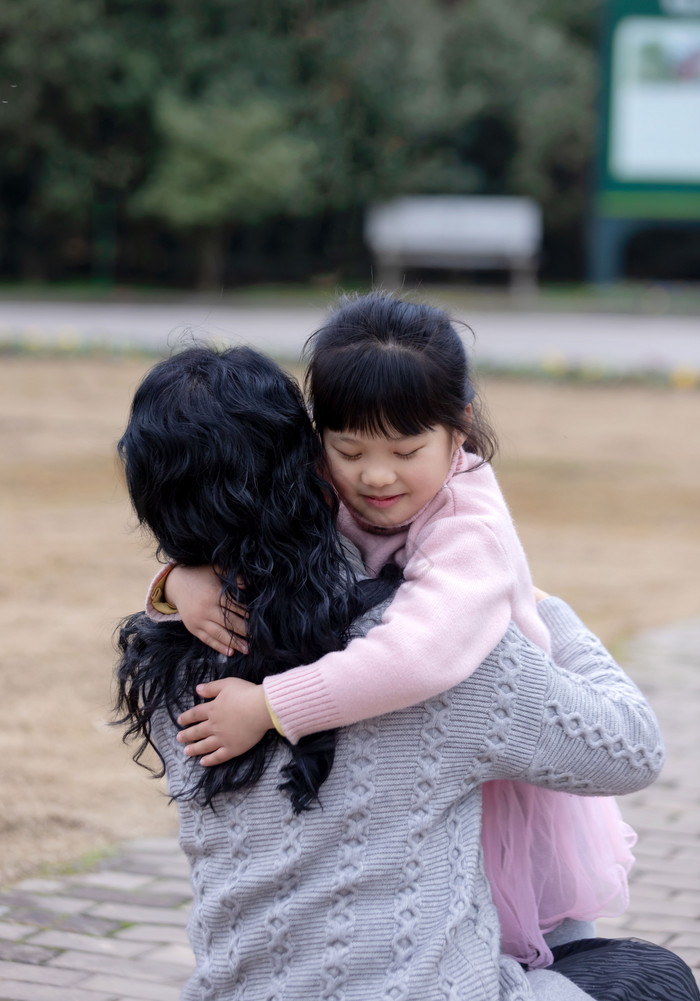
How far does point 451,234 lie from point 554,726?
26524mm

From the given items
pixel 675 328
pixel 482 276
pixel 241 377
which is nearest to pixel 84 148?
pixel 482 276

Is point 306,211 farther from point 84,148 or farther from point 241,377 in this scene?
point 241,377

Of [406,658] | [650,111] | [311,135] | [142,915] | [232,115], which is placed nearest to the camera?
[406,658]

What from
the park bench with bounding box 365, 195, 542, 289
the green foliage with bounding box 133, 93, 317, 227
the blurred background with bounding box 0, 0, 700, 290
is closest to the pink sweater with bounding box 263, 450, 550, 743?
the blurred background with bounding box 0, 0, 700, 290

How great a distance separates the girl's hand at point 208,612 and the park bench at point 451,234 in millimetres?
25829

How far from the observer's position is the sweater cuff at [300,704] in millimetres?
1500

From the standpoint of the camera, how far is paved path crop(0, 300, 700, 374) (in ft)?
46.6

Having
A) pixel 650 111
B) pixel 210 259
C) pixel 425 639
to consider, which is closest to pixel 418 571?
pixel 425 639

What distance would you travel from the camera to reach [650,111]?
22484mm

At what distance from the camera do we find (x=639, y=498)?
8.70 m

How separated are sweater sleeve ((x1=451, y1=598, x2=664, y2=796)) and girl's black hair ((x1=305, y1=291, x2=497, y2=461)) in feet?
0.92

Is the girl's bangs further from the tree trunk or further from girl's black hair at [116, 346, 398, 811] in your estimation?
the tree trunk

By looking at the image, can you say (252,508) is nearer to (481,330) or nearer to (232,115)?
(481,330)

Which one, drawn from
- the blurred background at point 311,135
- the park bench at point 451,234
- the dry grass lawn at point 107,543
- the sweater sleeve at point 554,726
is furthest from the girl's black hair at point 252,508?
the park bench at point 451,234
